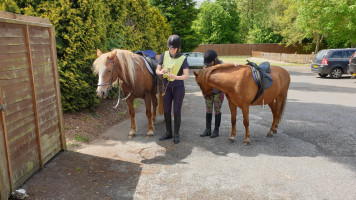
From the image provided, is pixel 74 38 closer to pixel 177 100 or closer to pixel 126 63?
pixel 126 63

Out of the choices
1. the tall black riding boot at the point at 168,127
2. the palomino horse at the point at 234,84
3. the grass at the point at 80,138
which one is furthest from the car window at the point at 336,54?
the grass at the point at 80,138

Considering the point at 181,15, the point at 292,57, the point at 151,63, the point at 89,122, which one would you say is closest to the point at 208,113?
the point at 151,63

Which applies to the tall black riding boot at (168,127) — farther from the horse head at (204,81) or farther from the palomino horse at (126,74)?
the horse head at (204,81)

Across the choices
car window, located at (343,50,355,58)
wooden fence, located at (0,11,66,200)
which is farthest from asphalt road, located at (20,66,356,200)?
car window, located at (343,50,355,58)

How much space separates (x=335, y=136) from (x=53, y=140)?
581 centimetres

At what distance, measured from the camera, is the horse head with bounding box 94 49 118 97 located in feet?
15.9

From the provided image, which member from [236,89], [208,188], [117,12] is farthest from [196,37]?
[208,188]

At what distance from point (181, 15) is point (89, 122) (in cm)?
1543

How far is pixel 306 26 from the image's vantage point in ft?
75.5

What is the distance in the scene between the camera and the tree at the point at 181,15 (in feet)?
64.0

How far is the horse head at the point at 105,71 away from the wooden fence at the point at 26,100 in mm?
791

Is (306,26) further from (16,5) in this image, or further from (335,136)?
(16,5)

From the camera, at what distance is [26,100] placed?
3871 mm

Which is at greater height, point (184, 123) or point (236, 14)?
point (236, 14)
